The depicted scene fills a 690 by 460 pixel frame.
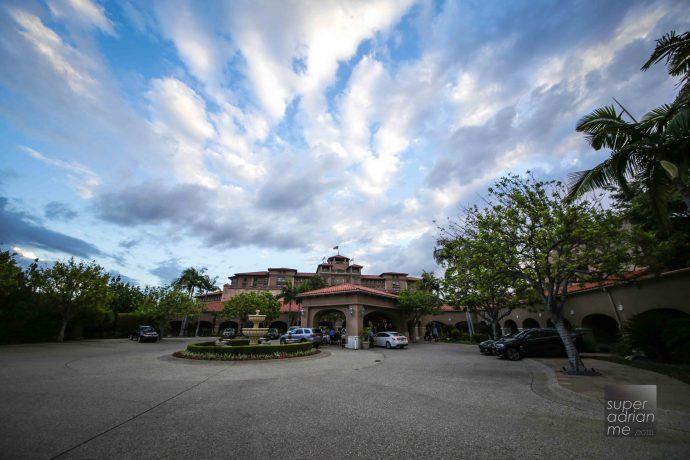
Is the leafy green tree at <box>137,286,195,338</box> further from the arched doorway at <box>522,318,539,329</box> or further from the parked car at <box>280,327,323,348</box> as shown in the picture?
the arched doorway at <box>522,318,539,329</box>

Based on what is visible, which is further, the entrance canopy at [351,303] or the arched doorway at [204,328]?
the arched doorway at [204,328]

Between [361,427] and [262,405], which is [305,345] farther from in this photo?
[361,427]

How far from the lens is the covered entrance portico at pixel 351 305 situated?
1057 inches

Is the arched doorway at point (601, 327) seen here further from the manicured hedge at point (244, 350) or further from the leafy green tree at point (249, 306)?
the leafy green tree at point (249, 306)

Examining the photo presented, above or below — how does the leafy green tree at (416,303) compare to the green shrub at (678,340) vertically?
above

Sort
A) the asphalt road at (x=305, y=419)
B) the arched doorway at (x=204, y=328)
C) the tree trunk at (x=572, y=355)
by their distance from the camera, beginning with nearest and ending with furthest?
the asphalt road at (x=305, y=419), the tree trunk at (x=572, y=355), the arched doorway at (x=204, y=328)

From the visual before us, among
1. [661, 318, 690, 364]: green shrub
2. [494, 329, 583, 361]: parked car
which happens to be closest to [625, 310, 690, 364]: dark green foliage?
[661, 318, 690, 364]: green shrub

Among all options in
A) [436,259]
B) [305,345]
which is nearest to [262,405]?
[305,345]

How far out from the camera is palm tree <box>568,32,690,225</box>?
820 centimetres

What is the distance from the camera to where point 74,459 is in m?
4.38

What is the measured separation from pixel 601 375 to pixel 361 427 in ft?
36.0

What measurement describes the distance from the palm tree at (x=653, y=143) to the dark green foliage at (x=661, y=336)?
7220mm

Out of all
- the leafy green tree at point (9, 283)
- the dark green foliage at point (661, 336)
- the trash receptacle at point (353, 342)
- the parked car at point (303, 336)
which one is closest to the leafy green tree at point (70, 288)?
the leafy green tree at point (9, 283)

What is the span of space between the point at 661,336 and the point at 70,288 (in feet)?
144
